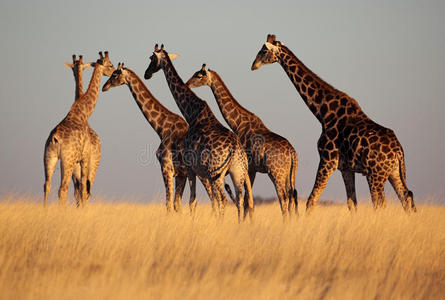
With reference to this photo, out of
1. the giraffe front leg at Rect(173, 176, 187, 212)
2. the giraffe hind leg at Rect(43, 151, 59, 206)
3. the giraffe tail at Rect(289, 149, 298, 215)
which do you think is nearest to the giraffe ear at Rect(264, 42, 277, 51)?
the giraffe tail at Rect(289, 149, 298, 215)

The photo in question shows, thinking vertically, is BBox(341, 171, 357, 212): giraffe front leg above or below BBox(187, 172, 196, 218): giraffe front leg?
above

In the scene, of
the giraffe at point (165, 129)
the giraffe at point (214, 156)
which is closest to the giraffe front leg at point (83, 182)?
the giraffe at point (165, 129)

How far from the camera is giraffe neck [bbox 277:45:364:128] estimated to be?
1348cm

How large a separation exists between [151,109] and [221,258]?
23.1 ft

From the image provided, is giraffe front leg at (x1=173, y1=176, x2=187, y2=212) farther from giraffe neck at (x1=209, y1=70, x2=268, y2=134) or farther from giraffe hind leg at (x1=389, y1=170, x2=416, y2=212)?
giraffe hind leg at (x1=389, y1=170, x2=416, y2=212)

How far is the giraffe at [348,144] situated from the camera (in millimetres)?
12508

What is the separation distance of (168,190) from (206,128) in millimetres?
1740

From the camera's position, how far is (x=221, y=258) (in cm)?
912

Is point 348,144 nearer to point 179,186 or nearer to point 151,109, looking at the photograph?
point 179,186

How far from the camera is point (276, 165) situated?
13719 mm

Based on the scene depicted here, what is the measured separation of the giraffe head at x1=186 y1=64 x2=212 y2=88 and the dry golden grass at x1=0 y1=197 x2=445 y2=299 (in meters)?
4.18

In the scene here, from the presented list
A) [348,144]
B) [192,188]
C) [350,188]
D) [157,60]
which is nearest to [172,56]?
[157,60]

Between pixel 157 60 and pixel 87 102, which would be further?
pixel 87 102

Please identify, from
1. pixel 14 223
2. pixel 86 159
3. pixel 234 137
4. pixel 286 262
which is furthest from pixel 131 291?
pixel 86 159
